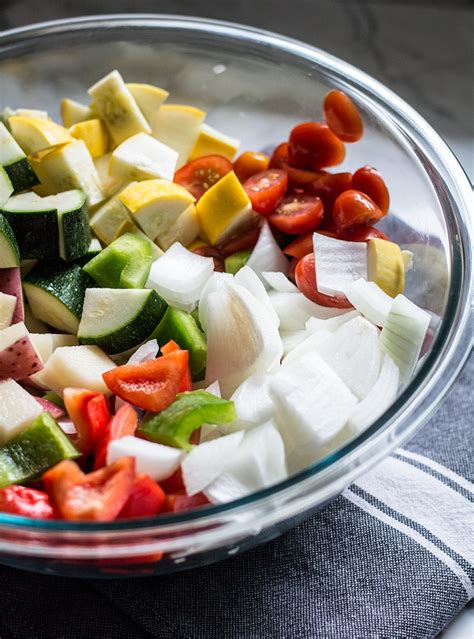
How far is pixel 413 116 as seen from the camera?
6.05ft

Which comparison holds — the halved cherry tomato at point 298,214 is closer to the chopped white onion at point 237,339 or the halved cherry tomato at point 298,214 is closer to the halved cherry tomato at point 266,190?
the halved cherry tomato at point 266,190

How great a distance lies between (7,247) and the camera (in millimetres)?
1617

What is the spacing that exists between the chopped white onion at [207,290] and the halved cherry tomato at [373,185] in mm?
416

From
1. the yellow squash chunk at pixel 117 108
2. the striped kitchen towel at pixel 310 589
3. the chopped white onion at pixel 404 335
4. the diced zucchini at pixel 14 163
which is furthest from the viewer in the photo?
the yellow squash chunk at pixel 117 108

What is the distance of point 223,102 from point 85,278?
31.4 inches

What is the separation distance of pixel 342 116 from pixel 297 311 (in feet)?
1.69

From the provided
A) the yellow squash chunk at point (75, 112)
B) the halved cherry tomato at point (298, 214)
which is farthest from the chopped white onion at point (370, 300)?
the yellow squash chunk at point (75, 112)

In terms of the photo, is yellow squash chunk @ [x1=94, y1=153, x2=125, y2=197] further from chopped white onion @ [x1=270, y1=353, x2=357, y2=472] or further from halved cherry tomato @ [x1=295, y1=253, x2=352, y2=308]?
chopped white onion @ [x1=270, y1=353, x2=357, y2=472]

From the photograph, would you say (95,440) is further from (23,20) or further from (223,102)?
(23,20)

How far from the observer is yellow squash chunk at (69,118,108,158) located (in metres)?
1.93

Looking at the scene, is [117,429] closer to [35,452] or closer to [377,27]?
[35,452]

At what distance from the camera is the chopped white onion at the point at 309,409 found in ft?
4.49

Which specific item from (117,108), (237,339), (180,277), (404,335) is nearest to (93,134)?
(117,108)

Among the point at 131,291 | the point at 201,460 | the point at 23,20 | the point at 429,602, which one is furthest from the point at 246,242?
the point at 23,20
